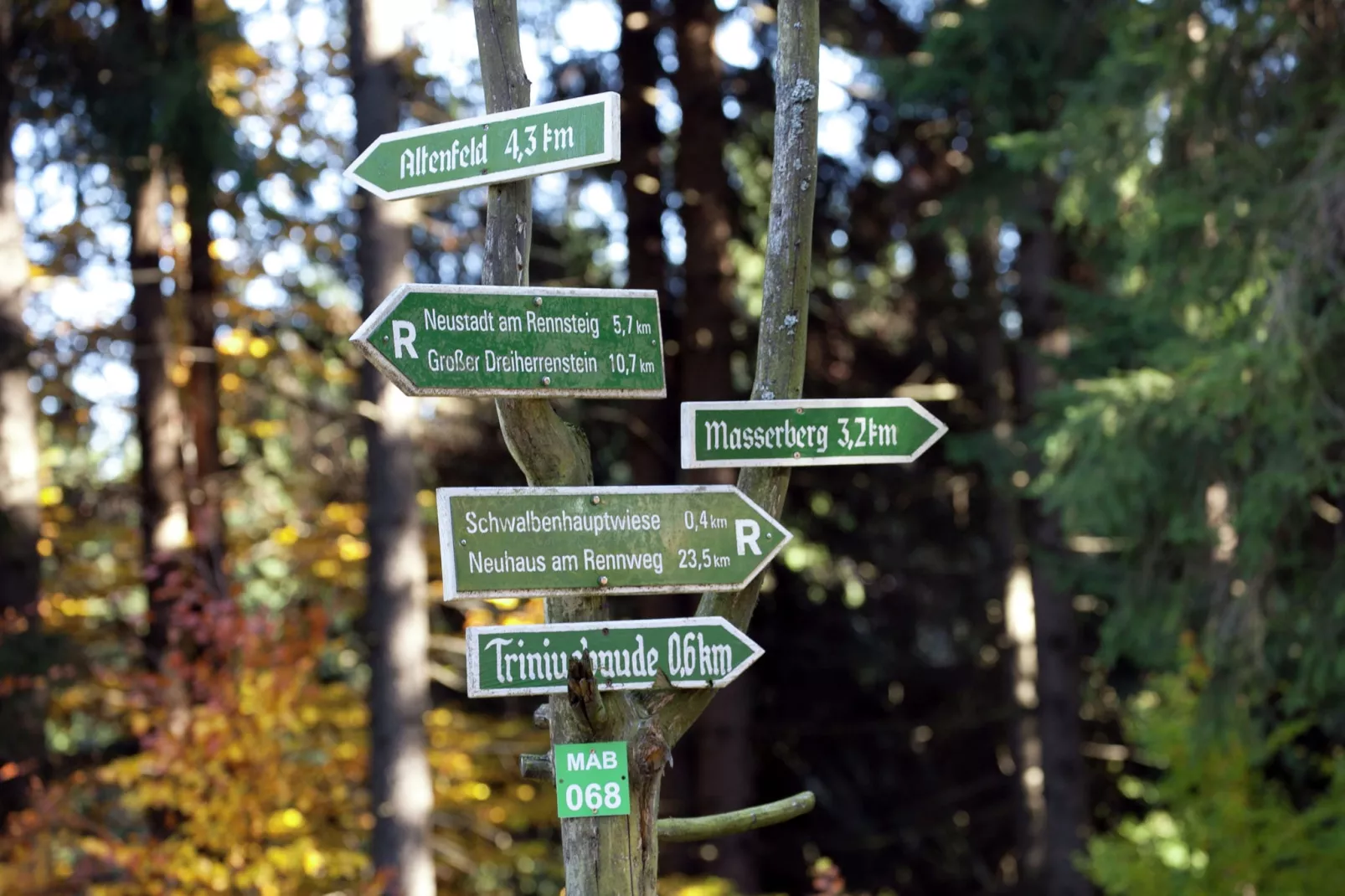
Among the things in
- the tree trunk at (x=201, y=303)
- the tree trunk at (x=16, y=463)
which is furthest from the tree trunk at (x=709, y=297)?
the tree trunk at (x=16, y=463)

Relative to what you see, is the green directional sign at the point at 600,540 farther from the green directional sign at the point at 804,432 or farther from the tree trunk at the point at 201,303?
the tree trunk at the point at 201,303

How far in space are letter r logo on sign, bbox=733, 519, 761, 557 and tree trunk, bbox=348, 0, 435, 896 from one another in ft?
17.1

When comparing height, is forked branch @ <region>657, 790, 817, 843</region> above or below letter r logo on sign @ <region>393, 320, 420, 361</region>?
below

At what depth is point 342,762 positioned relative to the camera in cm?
891

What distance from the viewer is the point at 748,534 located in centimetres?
299

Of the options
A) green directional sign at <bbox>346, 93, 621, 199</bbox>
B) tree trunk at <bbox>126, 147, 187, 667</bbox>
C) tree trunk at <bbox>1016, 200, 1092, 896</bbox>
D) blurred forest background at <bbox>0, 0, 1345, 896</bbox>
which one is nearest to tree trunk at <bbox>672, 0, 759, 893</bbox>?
blurred forest background at <bbox>0, 0, 1345, 896</bbox>

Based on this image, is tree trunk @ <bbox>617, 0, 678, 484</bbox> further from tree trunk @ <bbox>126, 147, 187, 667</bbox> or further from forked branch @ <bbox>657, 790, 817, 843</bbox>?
forked branch @ <bbox>657, 790, 817, 843</bbox>

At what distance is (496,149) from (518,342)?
45 centimetres

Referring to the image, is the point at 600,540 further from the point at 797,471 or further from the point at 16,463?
the point at 797,471

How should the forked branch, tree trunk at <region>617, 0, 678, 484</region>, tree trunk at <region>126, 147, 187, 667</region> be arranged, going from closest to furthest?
the forked branch
tree trunk at <region>126, 147, 187, 667</region>
tree trunk at <region>617, 0, 678, 484</region>

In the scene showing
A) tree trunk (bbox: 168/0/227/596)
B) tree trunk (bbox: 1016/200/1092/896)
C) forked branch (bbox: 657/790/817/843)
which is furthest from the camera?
tree trunk (bbox: 1016/200/1092/896)

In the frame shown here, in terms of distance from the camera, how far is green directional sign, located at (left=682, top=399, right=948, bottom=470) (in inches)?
120

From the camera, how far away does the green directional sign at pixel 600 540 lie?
9.11 feet

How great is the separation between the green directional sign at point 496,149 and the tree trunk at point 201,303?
594 cm
